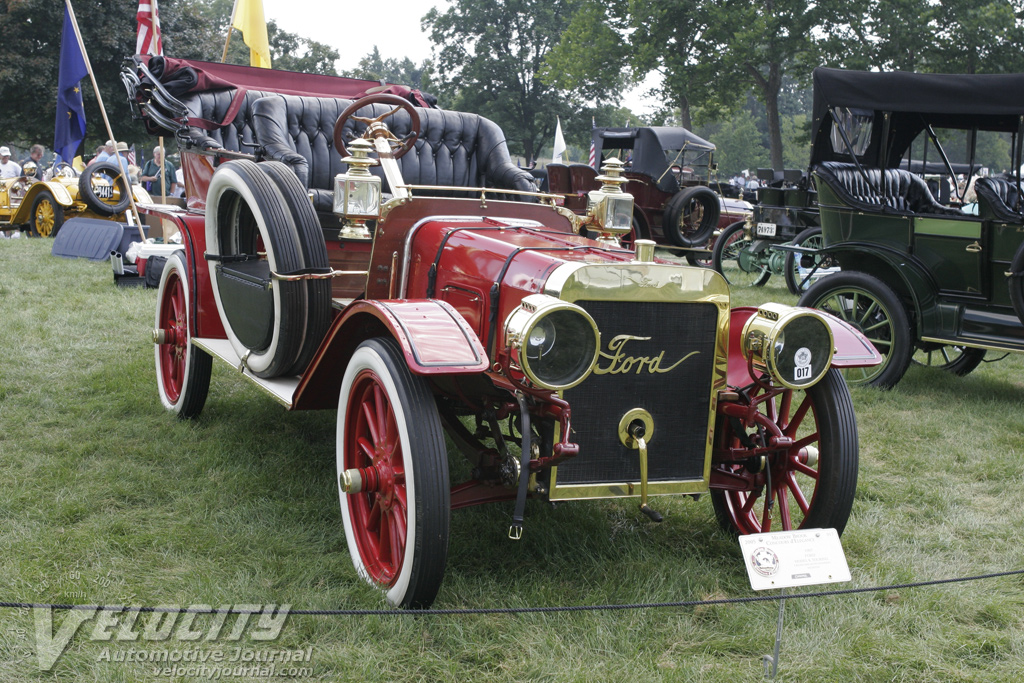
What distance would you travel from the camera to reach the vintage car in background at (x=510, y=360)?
98.2 inches

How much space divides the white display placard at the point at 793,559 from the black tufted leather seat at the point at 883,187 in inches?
167

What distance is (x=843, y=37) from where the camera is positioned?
23875mm

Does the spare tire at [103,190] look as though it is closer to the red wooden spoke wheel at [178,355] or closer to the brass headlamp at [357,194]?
the red wooden spoke wheel at [178,355]

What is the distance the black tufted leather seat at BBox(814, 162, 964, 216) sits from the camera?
616 cm

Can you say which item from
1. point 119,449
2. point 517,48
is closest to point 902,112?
point 119,449

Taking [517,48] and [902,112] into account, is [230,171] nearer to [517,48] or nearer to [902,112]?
[902,112]

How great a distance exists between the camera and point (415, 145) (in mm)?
5441

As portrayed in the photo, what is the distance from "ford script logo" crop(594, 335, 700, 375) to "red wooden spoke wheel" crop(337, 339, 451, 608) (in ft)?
1.85

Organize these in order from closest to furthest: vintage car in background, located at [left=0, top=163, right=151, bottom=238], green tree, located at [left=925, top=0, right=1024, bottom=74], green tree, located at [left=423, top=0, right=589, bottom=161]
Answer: vintage car in background, located at [left=0, top=163, right=151, bottom=238], green tree, located at [left=925, top=0, right=1024, bottom=74], green tree, located at [left=423, top=0, right=589, bottom=161]

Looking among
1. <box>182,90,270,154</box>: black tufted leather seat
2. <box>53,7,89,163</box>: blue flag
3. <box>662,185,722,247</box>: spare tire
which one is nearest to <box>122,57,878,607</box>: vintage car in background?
<box>182,90,270,154</box>: black tufted leather seat

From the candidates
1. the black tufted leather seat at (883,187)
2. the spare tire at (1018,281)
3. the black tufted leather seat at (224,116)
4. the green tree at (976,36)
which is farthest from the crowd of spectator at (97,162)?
the green tree at (976,36)

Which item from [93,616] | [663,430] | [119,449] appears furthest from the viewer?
[119,449]

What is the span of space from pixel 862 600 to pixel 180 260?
11.6ft

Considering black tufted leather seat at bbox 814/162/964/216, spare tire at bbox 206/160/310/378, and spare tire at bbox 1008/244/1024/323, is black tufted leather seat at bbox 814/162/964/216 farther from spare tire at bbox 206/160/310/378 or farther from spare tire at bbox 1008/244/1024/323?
spare tire at bbox 206/160/310/378
